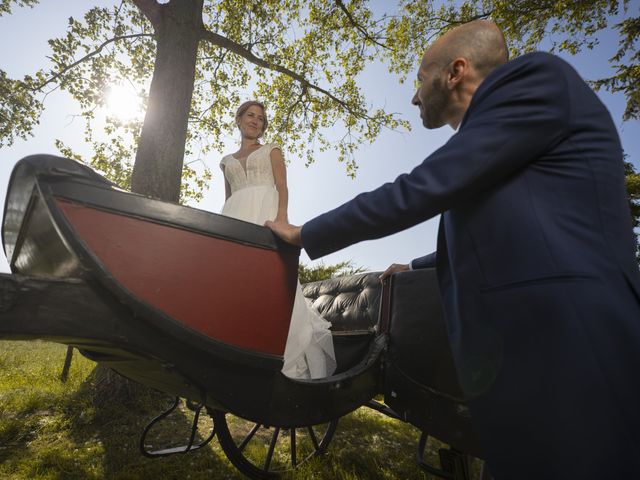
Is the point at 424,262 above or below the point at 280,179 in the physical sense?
below

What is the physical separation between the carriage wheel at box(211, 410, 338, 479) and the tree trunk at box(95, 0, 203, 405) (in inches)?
51.1

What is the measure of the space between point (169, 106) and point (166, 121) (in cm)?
21

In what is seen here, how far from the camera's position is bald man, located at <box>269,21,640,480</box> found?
746 millimetres

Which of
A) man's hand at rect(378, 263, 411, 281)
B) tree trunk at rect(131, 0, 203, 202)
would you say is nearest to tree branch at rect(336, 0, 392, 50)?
tree trunk at rect(131, 0, 203, 202)

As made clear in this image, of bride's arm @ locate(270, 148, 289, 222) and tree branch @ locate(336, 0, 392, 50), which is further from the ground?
tree branch @ locate(336, 0, 392, 50)

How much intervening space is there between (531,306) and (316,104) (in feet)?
25.4

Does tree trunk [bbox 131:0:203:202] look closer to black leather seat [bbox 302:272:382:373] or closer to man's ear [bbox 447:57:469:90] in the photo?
black leather seat [bbox 302:272:382:373]

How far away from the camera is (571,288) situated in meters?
0.78

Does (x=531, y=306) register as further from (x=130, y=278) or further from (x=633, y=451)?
(x=130, y=278)

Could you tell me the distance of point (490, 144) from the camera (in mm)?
886

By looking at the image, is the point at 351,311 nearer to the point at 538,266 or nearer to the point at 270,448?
the point at 270,448

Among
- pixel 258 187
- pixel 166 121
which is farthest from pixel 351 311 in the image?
pixel 166 121

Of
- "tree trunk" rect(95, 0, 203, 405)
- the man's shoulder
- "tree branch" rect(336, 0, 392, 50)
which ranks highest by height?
"tree branch" rect(336, 0, 392, 50)

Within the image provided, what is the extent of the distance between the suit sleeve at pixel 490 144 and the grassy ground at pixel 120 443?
237cm
